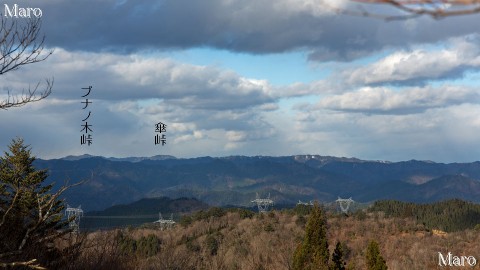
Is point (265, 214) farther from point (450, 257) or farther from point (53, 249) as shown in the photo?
point (53, 249)

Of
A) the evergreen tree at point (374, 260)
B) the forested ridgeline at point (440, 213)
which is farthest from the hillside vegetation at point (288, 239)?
the evergreen tree at point (374, 260)

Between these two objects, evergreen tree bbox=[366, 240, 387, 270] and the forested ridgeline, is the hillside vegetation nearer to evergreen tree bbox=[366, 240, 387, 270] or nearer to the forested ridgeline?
the forested ridgeline

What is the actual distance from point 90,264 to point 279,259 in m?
67.2

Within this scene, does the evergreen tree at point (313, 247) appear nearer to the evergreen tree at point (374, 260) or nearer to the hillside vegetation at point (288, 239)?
the evergreen tree at point (374, 260)

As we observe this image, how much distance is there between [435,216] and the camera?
136625 mm

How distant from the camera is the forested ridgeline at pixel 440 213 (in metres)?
130

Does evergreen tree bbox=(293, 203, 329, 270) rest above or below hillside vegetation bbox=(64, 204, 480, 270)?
above

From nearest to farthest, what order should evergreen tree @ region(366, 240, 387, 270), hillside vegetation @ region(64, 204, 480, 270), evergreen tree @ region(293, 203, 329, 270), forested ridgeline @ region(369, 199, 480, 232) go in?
evergreen tree @ region(366, 240, 387, 270), evergreen tree @ region(293, 203, 329, 270), hillside vegetation @ region(64, 204, 480, 270), forested ridgeline @ region(369, 199, 480, 232)

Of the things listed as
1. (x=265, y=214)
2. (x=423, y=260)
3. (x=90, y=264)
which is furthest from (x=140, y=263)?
(x=265, y=214)

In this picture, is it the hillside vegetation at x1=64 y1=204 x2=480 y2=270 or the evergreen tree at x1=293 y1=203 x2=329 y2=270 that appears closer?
the evergreen tree at x1=293 y1=203 x2=329 y2=270

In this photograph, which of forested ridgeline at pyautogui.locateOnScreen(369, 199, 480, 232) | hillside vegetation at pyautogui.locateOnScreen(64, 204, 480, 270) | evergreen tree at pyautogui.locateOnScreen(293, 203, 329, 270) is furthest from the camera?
forested ridgeline at pyautogui.locateOnScreen(369, 199, 480, 232)

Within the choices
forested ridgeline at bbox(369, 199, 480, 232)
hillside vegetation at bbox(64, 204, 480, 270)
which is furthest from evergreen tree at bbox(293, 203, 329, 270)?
forested ridgeline at bbox(369, 199, 480, 232)

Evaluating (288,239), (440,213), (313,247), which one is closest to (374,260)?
(313,247)

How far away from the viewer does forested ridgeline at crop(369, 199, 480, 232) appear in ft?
428
